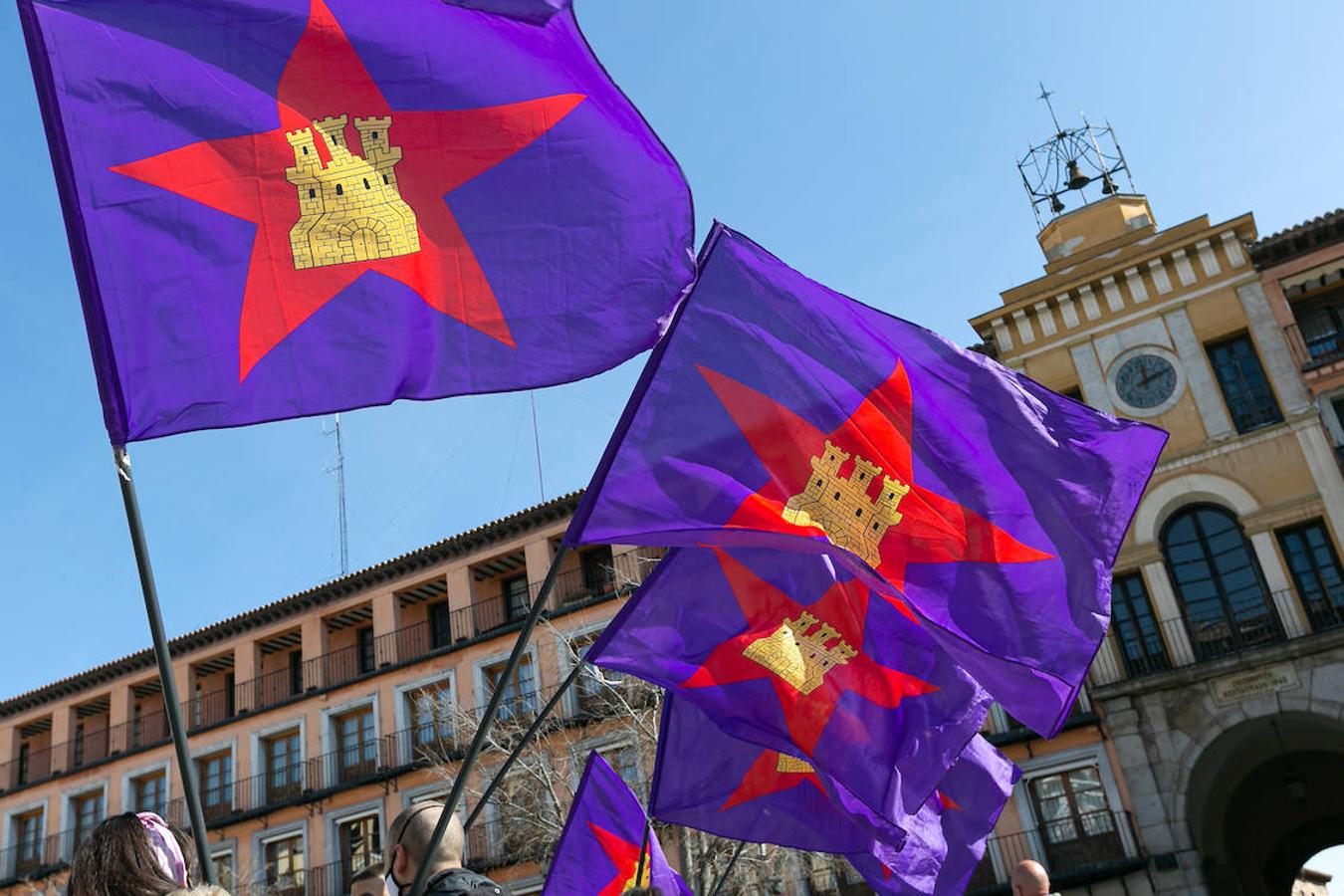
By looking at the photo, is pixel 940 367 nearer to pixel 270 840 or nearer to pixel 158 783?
pixel 270 840

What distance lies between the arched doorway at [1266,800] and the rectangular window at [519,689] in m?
16.3

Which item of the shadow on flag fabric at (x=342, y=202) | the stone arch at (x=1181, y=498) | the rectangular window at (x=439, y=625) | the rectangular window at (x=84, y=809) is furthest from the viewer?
the rectangular window at (x=84, y=809)

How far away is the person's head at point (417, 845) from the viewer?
12.7 ft

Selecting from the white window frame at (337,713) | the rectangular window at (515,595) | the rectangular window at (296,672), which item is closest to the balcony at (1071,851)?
the rectangular window at (515,595)

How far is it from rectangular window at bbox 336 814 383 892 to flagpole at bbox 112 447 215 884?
3381 centimetres

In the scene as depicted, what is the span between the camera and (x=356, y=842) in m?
35.6

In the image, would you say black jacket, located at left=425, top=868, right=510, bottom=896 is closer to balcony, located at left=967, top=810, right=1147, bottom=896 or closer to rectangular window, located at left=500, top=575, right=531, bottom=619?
balcony, located at left=967, top=810, right=1147, bottom=896

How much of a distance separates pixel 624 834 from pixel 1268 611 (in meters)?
20.0

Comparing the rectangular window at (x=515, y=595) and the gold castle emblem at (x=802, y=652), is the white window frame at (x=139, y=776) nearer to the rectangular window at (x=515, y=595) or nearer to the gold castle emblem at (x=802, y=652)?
the rectangular window at (x=515, y=595)

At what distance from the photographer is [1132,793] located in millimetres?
25922

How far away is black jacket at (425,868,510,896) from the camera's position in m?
3.47

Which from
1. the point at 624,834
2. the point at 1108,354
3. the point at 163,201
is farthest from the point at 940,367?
the point at 1108,354

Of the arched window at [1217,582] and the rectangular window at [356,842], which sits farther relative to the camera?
the rectangular window at [356,842]

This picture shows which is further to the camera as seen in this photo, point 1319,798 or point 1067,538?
point 1319,798
